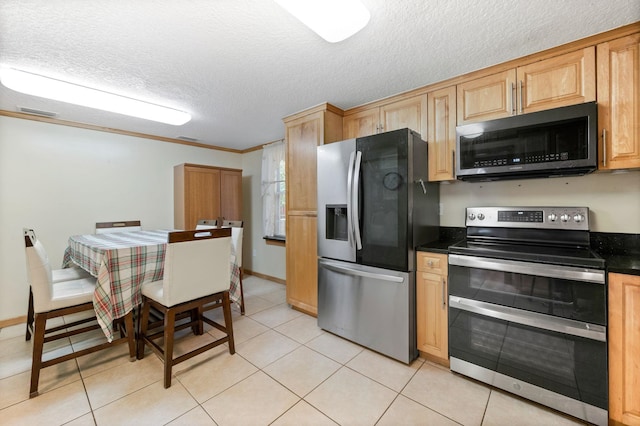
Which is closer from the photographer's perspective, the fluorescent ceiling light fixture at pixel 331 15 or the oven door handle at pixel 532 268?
the fluorescent ceiling light fixture at pixel 331 15

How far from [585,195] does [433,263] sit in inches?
45.9

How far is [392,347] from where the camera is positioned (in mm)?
2078

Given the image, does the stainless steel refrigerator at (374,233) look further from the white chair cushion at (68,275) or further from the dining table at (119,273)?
the white chair cushion at (68,275)

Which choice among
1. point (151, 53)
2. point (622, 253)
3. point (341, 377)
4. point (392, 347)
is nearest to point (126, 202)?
point (151, 53)

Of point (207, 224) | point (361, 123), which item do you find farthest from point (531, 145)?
point (207, 224)

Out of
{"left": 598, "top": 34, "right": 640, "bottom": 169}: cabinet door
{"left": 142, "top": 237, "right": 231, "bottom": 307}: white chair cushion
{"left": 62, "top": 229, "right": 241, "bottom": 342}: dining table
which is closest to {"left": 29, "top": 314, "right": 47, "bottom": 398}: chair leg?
{"left": 62, "top": 229, "right": 241, "bottom": 342}: dining table

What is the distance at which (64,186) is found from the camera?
3.15m

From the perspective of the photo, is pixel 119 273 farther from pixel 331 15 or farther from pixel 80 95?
pixel 331 15

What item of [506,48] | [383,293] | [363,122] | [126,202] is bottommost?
[383,293]

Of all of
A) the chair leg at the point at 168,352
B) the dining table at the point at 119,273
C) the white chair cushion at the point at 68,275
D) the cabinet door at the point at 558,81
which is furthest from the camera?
the white chair cushion at the point at 68,275

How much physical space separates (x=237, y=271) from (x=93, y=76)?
2.06 meters

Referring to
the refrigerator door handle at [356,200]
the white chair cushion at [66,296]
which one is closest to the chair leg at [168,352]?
the white chair cushion at [66,296]

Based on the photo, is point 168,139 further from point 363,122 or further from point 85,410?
point 85,410

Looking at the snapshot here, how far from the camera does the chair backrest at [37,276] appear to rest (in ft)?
5.59
